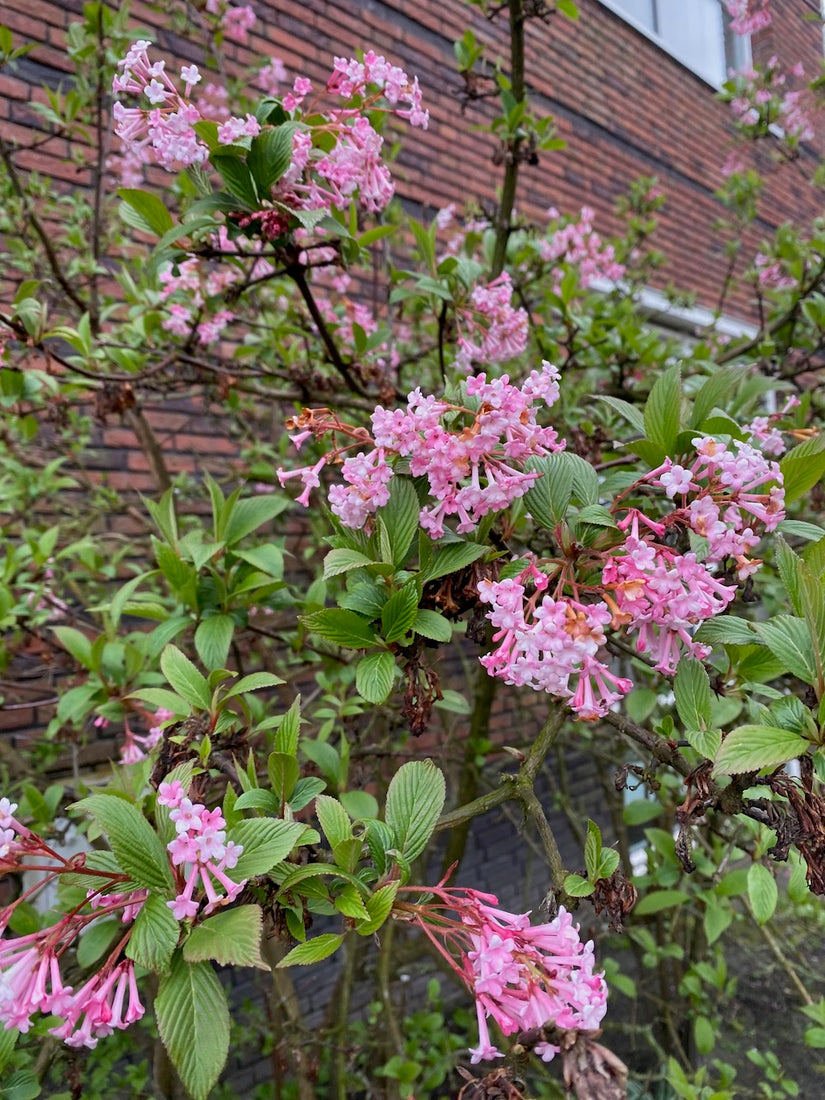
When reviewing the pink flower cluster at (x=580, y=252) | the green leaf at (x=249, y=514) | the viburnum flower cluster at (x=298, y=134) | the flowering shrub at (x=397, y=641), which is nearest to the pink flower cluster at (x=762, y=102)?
the pink flower cluster at (x=580, y=252)

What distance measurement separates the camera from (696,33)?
7.81 metres

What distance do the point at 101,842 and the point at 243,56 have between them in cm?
432

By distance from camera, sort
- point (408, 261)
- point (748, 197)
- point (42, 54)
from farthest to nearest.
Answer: point (408, 261) → point (748, 197) → point (42, 54)

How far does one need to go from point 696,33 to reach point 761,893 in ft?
31.0

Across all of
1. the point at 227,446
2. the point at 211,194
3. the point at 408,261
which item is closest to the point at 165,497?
the point at 211,194

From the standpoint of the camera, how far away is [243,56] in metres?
4.14

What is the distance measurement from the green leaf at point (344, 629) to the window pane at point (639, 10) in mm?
7825

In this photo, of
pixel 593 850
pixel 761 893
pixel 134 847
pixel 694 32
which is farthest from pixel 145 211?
pixel 694 32

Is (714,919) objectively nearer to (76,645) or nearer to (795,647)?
(795,647)

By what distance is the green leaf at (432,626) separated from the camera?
99 centimetres

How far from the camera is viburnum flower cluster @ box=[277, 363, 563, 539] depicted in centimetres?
95

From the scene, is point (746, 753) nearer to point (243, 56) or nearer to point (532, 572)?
point (532, 572)

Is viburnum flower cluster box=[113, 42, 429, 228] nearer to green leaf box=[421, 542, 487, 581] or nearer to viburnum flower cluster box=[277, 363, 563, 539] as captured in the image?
viburnum flower cluster box=[277, 363, 563, 539]

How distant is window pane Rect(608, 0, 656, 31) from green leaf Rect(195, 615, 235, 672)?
7701mm
